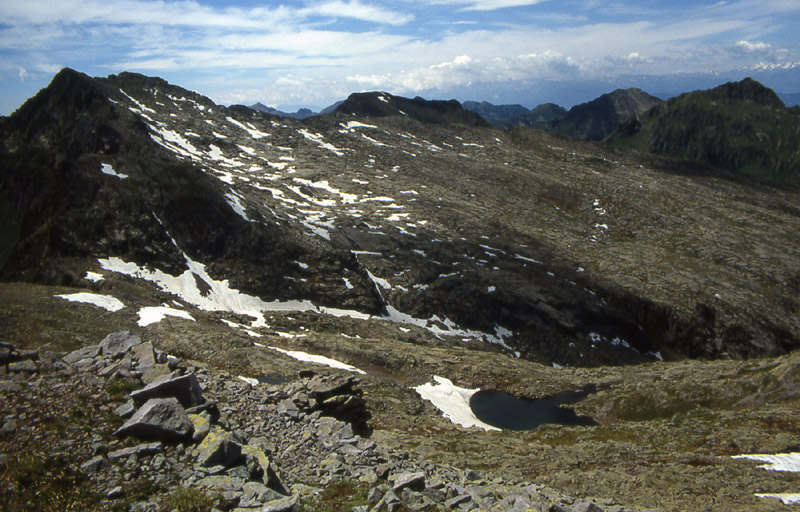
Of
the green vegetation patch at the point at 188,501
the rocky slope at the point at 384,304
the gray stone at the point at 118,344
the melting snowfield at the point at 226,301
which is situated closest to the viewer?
the green vegetation patch at the point at 188,501

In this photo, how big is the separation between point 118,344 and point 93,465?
8.38 m

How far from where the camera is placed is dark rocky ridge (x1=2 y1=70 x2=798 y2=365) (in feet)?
227

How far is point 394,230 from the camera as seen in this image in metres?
Answer: 95.8

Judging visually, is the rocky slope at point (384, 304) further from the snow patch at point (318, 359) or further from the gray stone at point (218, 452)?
the snow patch at point (318, 359)

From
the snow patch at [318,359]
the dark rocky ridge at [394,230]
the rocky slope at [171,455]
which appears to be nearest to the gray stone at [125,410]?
the rocky slope at [171,455]

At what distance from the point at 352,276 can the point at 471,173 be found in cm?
8479

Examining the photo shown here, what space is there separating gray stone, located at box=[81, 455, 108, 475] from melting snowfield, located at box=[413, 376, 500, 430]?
1348 inches

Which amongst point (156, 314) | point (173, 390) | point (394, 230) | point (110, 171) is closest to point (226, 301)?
point (156, 314)

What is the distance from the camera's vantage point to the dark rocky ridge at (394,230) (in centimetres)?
6912

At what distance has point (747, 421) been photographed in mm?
35000

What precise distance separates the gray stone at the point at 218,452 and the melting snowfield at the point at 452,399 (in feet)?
105

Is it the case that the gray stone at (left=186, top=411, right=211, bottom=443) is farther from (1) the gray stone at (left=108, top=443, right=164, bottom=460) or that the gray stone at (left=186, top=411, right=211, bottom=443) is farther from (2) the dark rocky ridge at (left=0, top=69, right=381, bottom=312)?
(2) the dark rocky ridge at (left=0, top=69, right=381, bottom=312)

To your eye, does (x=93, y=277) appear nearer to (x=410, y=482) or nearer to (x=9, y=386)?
(x=9, y=386)

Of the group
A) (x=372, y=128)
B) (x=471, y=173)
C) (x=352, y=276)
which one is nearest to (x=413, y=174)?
(x=471, y=173)
